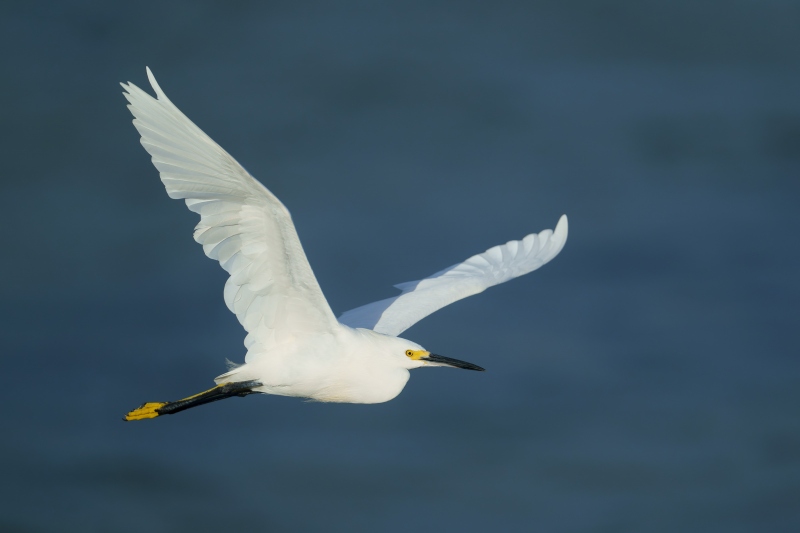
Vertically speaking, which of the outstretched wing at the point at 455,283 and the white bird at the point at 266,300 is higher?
the outstretched wing at the point at 455,283

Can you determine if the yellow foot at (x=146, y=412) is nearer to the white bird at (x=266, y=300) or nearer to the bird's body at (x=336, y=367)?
the white bird at (x=266, y=300)

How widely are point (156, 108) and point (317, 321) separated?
221cm

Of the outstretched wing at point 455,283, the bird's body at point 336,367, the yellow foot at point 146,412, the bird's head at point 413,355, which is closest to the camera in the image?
the bird's body at point 336,367

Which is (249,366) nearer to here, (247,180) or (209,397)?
(209,397)

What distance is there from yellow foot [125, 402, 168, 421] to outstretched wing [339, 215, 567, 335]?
2.03m

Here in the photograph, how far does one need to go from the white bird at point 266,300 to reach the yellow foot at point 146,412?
0.04ft

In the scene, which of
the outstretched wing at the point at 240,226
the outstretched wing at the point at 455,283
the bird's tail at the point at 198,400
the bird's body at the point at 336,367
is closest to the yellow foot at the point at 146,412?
the bird's tail at the point at 198,400

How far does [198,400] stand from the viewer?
9648 millimetres

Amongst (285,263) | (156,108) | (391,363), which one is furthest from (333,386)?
(156,108)

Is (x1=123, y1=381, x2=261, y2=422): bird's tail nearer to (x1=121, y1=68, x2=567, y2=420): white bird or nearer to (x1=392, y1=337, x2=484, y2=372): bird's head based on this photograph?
(x1=121, y1=68, x2=567, y2=420): white bird

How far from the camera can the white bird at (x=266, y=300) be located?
7965 mm

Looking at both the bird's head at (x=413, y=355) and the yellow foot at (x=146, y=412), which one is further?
the yellow foot at (x=146, y=412)

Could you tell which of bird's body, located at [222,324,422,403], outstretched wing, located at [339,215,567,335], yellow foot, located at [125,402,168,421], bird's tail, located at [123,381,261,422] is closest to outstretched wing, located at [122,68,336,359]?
bird's body, located at [222,324,422,403]

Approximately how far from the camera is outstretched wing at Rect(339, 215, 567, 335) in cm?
1118
